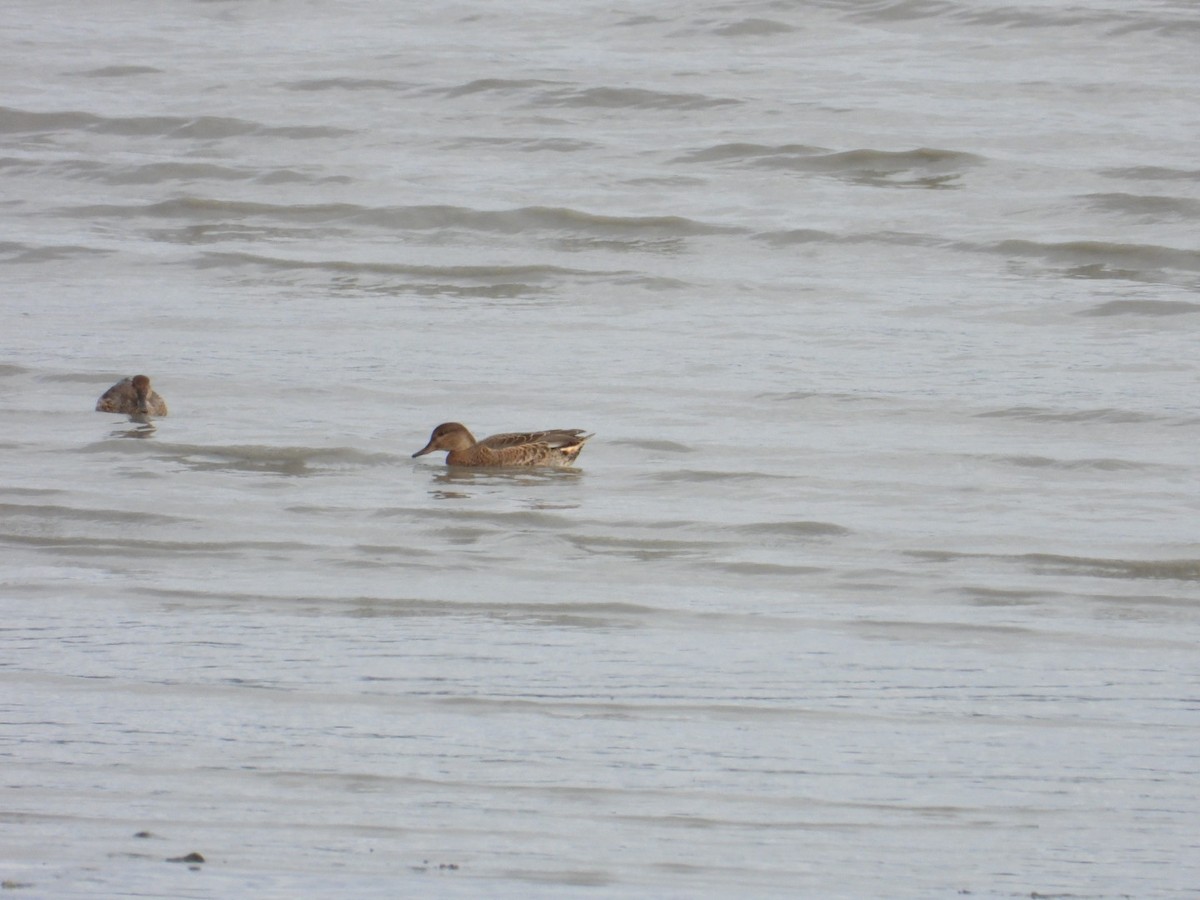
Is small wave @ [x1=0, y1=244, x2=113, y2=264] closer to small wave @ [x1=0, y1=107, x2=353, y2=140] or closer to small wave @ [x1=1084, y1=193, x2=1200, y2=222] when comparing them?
small wave @ [x1=0, y1=107, x2=353, y2=140]

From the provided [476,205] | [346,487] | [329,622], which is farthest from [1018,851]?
[476,205]

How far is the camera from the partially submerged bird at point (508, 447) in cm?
988

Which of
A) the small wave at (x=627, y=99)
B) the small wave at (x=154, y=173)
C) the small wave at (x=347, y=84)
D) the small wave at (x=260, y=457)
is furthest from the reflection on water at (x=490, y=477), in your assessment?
the small wave at (x=347, y=84)

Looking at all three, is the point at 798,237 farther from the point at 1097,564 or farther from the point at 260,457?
the point at 1097,564

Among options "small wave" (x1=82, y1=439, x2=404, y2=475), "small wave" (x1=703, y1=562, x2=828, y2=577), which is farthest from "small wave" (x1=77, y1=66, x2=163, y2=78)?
"small wave" (x1=703, y1=562, x2=828, y2=577)

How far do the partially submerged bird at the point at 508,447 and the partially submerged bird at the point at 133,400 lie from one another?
1.47 m

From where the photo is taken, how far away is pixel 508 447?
1010 centimetres

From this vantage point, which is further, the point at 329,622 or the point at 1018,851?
the point at 329,622

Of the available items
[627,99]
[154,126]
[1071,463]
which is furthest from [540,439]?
[154,126]

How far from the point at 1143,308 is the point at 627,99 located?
746 cm

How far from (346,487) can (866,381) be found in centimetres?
332

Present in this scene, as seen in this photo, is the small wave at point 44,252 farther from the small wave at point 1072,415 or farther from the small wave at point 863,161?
the small wave at point 1072,415

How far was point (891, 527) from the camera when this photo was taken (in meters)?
8.48

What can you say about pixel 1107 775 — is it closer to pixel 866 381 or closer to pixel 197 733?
pixel 197 733
